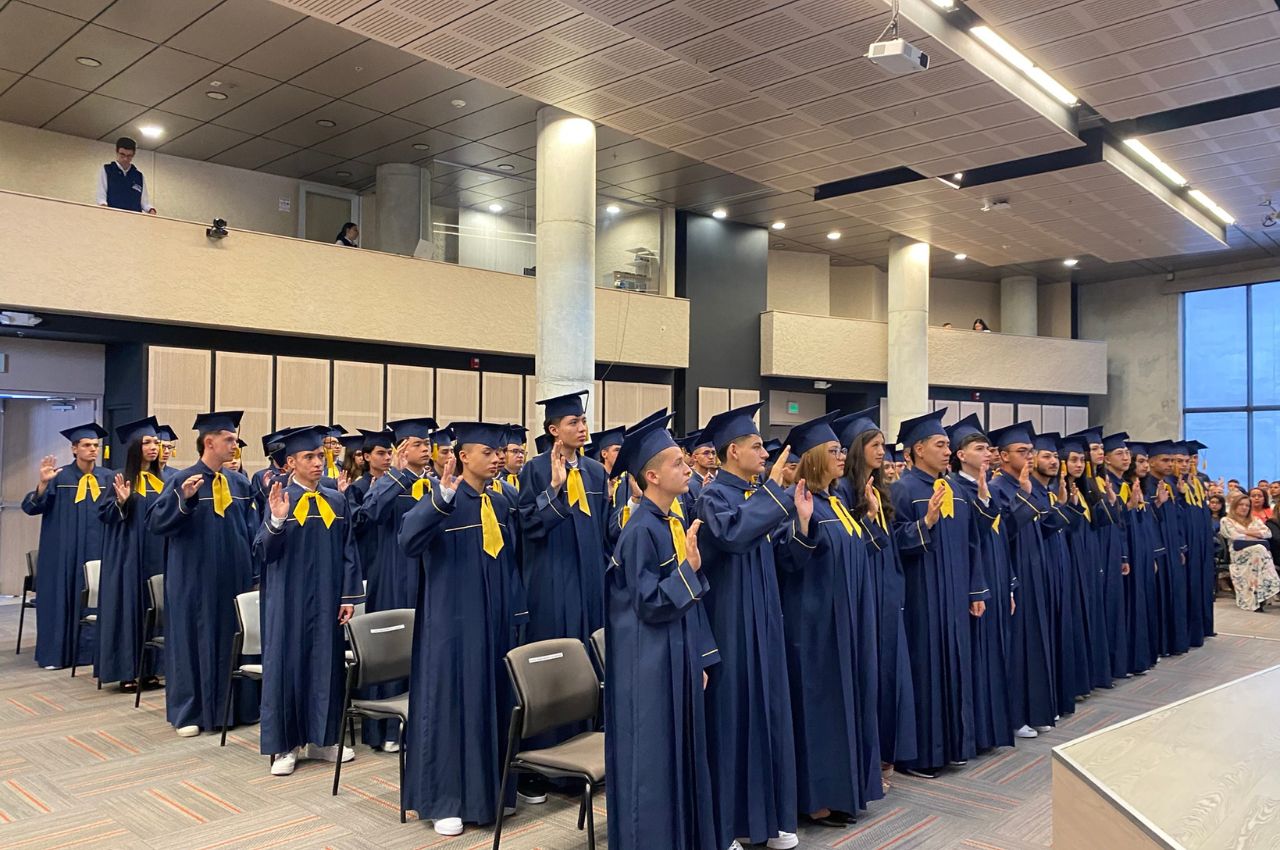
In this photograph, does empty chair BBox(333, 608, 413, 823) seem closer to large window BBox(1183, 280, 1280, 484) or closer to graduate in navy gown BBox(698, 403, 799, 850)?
graduate in navy gown BBox(698, 403, 799, 850)

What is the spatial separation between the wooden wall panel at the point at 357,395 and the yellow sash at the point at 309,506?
6995 mm

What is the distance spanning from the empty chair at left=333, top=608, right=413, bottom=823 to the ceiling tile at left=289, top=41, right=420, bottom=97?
22.6 feet

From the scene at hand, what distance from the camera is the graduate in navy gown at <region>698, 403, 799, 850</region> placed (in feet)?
12.6

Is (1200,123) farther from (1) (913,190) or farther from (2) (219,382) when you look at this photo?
(2) (219,382)

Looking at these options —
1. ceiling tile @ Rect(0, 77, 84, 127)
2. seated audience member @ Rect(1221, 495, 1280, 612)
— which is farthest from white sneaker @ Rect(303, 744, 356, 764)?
seated audience member @ Rect(1221, 495, 1280, 612)

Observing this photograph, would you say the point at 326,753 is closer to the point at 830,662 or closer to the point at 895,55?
the point at 830,662

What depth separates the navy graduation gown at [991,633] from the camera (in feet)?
18.1

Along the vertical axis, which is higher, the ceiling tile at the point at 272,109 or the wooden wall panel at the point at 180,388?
the ceiling tile at the point at 272,109

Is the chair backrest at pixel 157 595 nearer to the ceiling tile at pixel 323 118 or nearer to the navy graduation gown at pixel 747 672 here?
the navy graduation gown at pixel 747 672

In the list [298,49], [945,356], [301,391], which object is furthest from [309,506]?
[945,356]

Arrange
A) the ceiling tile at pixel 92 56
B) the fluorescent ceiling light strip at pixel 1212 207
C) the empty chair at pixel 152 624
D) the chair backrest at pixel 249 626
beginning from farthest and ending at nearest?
1. the fluorescent ceiling light strip at pixel 1212 207
2. the ceiling tile at pixel 92 56
3. the empty chair at pixel 152 624
4. the chair backrest at pixel 249 626

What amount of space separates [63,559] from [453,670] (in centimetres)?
565

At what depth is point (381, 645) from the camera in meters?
4.82

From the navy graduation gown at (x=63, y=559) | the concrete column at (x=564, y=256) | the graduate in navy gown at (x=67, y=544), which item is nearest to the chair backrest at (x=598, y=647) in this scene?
the navy graduation gown at (x=63, y=559)
